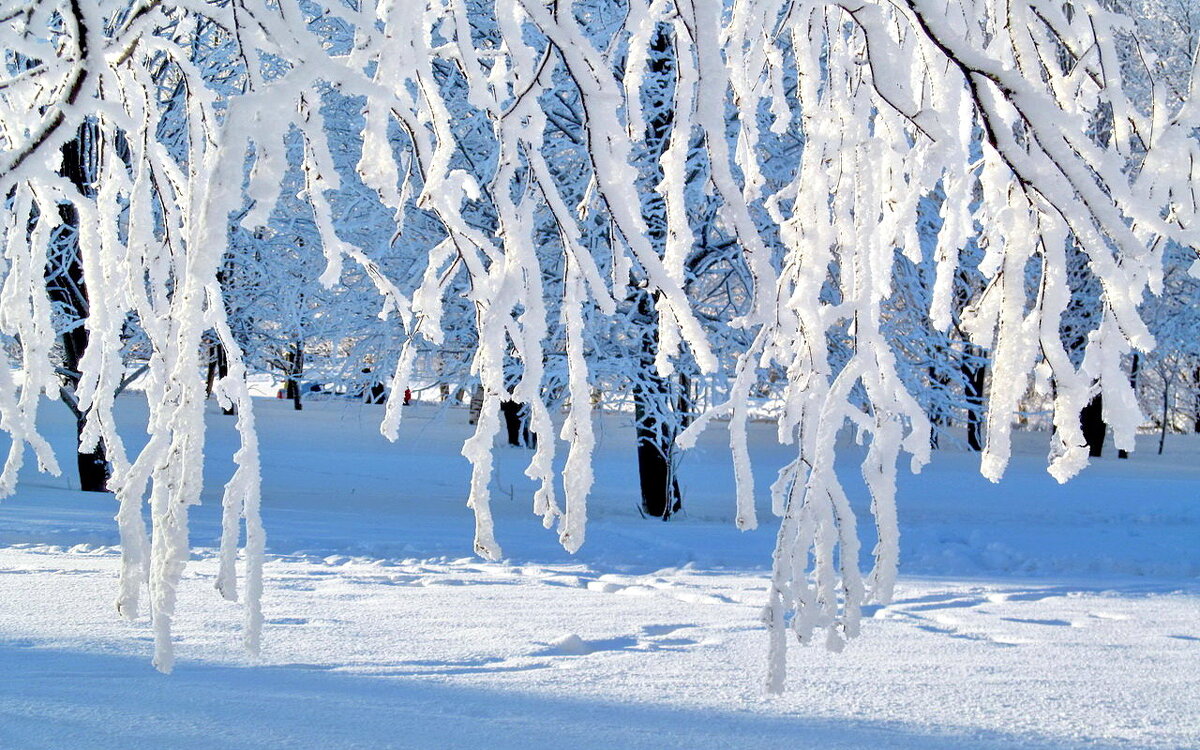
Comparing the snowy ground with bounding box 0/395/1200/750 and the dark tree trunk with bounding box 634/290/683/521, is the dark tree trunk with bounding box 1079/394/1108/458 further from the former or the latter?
the snowy ground with bounding box 0/395/1200/750

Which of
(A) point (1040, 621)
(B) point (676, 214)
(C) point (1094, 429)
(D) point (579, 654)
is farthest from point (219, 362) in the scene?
(C) point (1094, 429)

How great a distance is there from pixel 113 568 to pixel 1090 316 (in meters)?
18.0

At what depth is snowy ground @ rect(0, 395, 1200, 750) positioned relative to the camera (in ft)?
8.30

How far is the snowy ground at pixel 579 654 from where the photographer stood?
2.53 metres

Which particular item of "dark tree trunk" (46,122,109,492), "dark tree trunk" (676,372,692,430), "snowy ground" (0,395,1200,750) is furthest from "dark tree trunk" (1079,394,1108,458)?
"dark tree trunk" (46,122,109,492)

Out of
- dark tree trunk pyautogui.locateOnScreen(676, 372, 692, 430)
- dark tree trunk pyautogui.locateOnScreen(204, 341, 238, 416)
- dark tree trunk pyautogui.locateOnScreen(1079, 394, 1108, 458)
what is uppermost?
dark tree trunk pyautogui.locateOnScreen(204, 341, 238, 416)

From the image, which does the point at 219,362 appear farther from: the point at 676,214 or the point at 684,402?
the point at 684,402

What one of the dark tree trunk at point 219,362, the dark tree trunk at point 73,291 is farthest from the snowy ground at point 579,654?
the dark tree trunk at point 73,291

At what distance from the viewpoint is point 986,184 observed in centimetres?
Answer: 179

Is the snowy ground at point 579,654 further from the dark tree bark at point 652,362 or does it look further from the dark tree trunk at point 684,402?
the dark tree bark at point 652,362

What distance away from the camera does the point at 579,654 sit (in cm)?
335

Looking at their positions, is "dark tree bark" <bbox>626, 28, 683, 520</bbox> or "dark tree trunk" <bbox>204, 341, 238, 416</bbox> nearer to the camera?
"dark tree trunk" <bbox>204, 341, 238, 416</bbox>

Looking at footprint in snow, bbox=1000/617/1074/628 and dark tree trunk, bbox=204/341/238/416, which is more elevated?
dark tree trunk, bbox=204/341/238/416

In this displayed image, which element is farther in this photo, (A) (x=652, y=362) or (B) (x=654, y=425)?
(B) (x=654, y=425)
